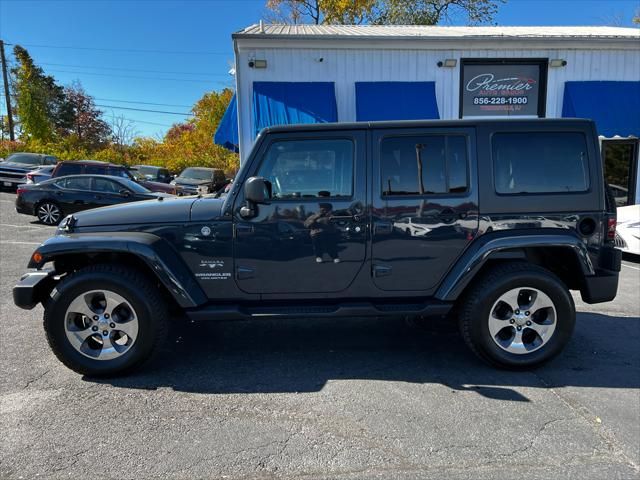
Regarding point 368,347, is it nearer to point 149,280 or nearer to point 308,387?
point 308,387

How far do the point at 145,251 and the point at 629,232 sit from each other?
8015 millimetres

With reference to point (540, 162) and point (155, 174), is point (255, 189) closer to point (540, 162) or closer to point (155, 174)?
point (540, 162)

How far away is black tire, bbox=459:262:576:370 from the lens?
3.61 m

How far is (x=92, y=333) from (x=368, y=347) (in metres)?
2.34

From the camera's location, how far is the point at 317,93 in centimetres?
1195

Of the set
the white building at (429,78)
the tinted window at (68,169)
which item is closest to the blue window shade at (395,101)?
the white building at (429,78)

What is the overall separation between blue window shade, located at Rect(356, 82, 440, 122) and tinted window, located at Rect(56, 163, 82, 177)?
10.2 m

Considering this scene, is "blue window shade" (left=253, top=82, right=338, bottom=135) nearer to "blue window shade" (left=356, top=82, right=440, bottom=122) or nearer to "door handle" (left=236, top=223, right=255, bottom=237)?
"blue window shade" (left=356, top=82, right=440, bottom=122)

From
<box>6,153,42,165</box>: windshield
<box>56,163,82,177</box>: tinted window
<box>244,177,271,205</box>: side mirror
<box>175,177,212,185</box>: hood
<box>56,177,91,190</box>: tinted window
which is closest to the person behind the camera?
<box>244,177,271,205</box>: side mirror

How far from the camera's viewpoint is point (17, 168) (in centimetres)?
1883

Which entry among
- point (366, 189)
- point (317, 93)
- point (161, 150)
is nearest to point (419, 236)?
point (366, 189)

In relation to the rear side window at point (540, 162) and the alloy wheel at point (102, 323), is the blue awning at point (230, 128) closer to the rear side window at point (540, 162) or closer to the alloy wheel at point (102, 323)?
the alloy wheel at point (102, 323)

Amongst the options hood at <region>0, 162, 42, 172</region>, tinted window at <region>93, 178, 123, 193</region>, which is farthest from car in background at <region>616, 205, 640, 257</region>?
hood at <region>0, 162, 42, 172</region>

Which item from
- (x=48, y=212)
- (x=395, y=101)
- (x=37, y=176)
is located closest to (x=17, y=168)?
(x=37, y=176)
